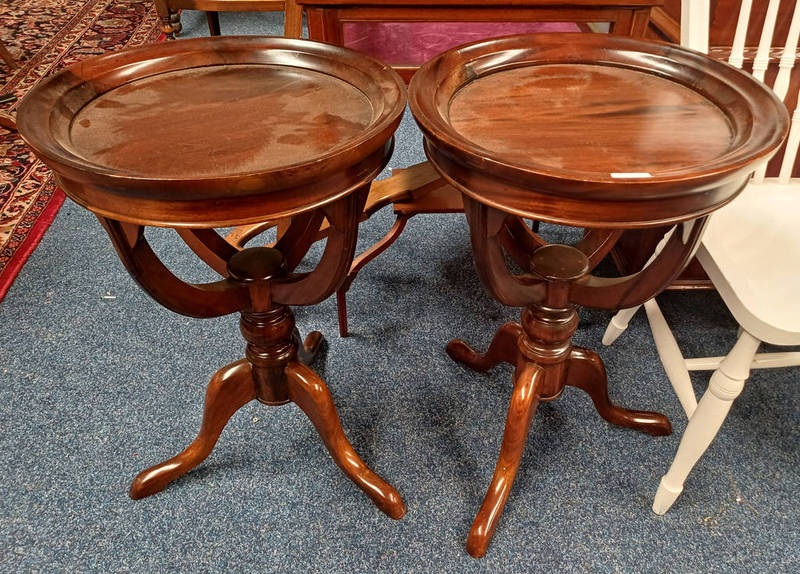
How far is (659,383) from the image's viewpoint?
1605mm

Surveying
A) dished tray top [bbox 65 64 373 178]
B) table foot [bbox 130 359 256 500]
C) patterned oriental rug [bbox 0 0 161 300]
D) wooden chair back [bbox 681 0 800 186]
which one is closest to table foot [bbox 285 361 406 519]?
table foot [bbox 130 359 256 500]

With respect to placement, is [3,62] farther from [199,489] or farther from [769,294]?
[769,294]

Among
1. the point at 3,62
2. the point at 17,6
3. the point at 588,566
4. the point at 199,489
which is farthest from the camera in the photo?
the point at 17,6

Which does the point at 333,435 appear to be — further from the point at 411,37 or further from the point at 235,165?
the point at 411,37

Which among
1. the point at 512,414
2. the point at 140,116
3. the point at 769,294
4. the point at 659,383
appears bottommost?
the point at 659,383

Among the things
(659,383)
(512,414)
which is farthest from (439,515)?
(659,383)

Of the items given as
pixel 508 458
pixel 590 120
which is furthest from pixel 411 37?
pixel 508 458

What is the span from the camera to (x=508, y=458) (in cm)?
127

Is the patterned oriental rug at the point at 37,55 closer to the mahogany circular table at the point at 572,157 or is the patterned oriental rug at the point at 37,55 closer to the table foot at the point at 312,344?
the table foot at the point at 312,344

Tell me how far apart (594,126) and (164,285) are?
0.76m

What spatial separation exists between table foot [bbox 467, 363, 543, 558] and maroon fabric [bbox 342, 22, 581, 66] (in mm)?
1157

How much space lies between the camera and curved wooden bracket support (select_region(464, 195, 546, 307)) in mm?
977

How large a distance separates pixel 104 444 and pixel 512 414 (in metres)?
0.95

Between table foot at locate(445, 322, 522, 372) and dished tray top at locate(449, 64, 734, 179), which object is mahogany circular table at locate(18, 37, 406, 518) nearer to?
dished tray top at locate(449, 64, 734, 179)
